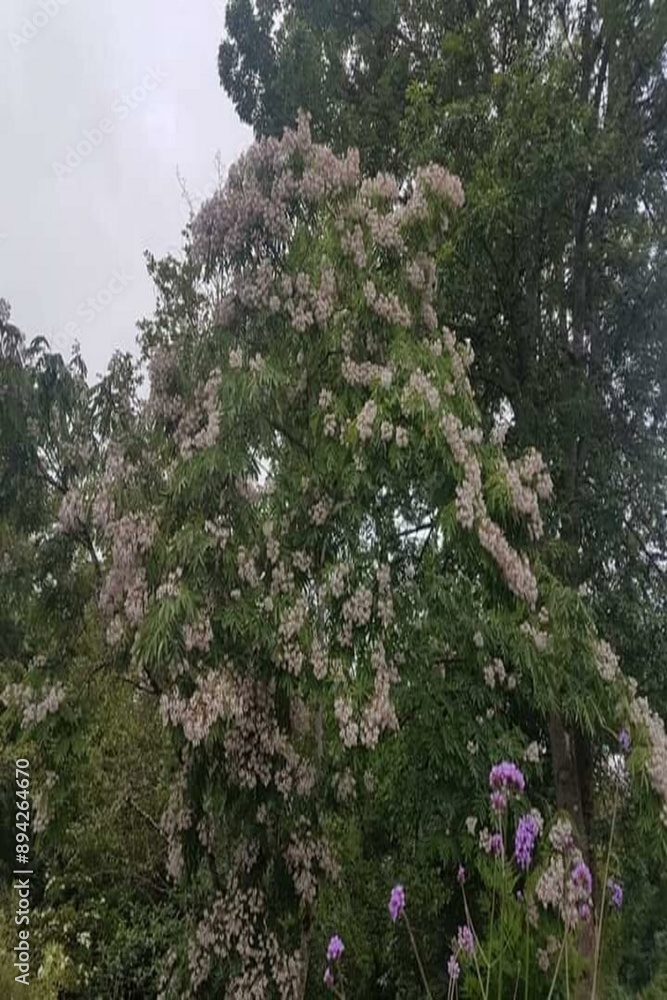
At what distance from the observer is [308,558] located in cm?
360

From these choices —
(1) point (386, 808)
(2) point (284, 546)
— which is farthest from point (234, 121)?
(1) point (386, 808)

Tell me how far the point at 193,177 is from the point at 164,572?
3.22 meters

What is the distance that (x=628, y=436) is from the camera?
6105 mm

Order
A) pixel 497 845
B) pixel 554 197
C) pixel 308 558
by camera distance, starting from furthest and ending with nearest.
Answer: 1. pixel 554 197
2. pixel 308 558
3. pixel 497 845

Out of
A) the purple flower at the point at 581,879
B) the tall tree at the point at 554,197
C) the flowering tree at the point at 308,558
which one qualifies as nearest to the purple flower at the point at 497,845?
the purple flower at the point at 581,879

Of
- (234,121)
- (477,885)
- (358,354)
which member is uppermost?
→ (234,121)

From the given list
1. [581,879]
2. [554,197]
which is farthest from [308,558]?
[554,197]

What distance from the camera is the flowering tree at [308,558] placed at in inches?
128

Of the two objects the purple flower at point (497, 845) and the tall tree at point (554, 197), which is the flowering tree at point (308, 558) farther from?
the tall tree at point (554, 197)

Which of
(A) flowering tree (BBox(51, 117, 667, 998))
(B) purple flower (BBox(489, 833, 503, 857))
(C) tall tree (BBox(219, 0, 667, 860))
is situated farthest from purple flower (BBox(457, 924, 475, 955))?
(C) tall tree (BBox(219, 0, 667, 860))

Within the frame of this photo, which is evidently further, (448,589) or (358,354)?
(358,354)

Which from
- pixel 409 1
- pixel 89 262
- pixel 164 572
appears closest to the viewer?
pixel 164 572

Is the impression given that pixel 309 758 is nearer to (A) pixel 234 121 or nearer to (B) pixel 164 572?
(B) pixel 164 572

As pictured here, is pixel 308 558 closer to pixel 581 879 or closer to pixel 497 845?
pixel 497 845
